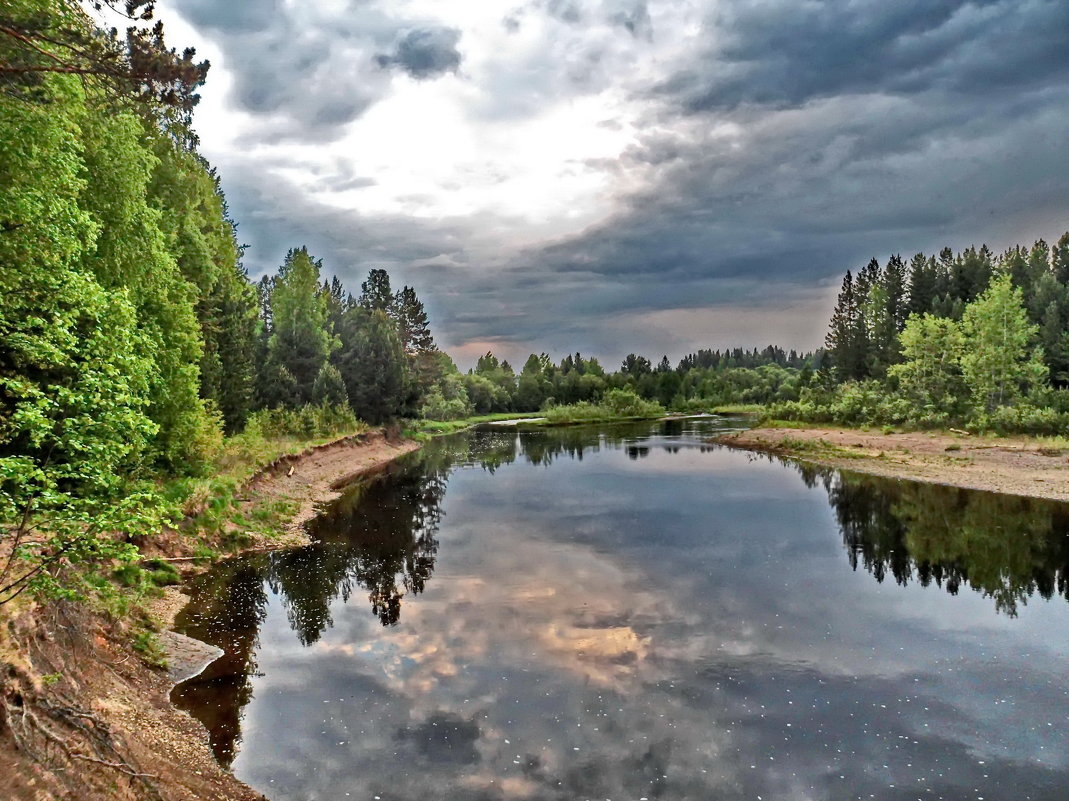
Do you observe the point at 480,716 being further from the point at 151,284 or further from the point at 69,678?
the point at 151,284

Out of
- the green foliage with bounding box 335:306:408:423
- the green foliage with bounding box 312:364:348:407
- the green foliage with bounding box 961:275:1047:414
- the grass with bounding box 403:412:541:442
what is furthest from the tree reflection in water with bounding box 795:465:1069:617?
the grass with bounding box 403:412:541:442

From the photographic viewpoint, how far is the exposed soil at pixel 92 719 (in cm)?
803

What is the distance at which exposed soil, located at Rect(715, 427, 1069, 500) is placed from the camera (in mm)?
40562

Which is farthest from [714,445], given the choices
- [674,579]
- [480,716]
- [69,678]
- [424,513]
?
[69,678]

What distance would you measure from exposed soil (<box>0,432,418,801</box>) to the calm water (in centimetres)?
88

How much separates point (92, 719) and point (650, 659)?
12141 millimetres

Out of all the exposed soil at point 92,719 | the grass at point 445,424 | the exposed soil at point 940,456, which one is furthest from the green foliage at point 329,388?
the exposed soil at point 92,719

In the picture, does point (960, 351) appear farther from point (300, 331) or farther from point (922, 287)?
point (300, 331)

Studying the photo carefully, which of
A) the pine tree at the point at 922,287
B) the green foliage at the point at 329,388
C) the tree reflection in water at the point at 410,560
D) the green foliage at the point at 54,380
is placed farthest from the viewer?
the pine tree at the point at 922,287

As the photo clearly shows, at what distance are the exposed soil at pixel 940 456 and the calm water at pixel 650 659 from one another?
29.2 ft

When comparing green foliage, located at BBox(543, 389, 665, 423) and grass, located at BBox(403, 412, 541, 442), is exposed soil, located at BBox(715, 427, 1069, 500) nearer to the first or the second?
grass, located at BBox(403, 412, 541, 442)

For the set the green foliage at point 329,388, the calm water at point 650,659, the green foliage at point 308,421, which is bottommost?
the calm water at point 650,659

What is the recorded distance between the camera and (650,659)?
16.3 m

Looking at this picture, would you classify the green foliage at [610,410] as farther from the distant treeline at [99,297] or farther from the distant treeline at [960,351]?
the distant treeline at [99,297]
